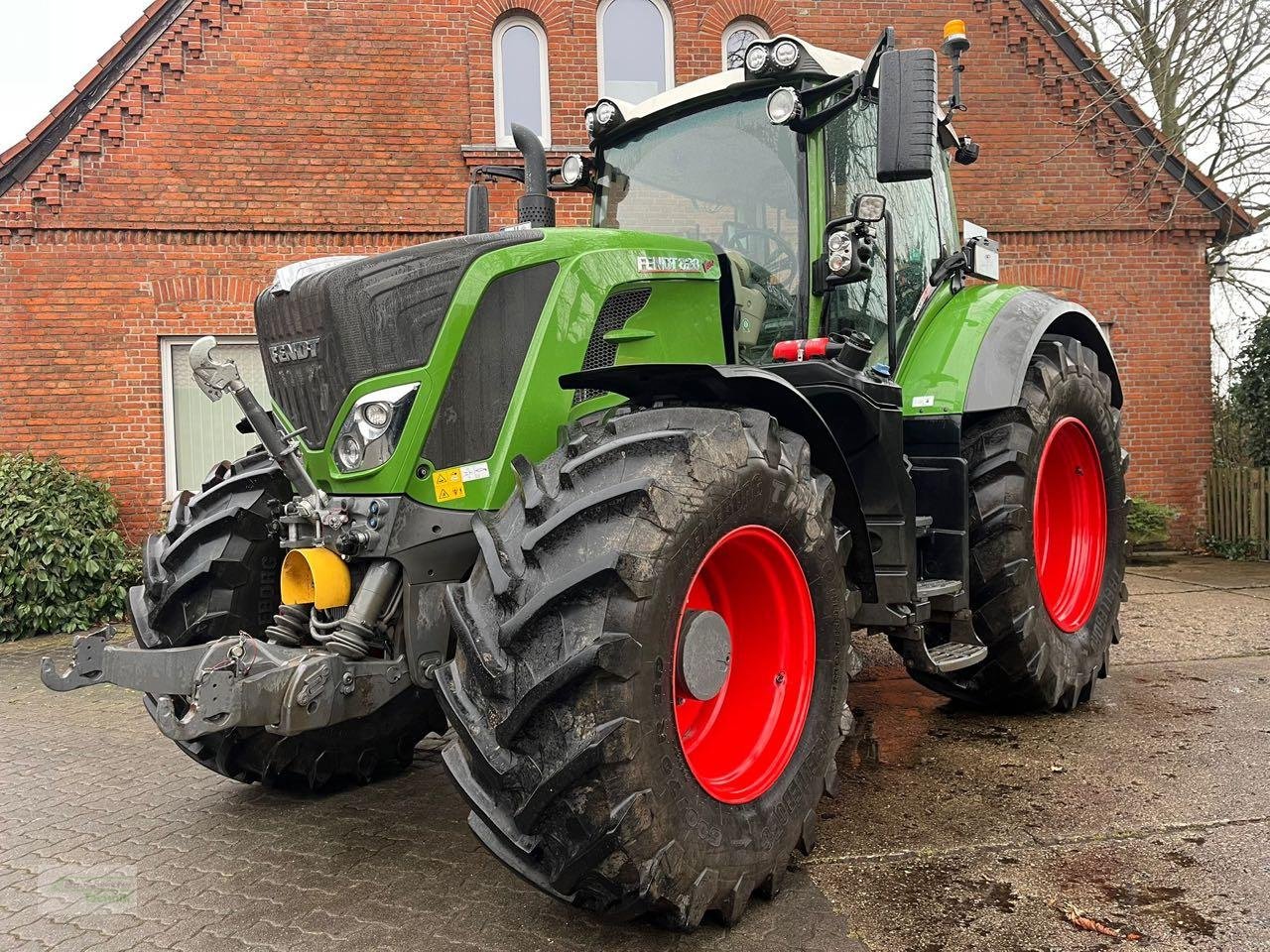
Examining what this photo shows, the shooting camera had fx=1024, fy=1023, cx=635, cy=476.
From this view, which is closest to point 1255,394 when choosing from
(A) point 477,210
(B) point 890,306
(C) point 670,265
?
(B) point 890,306

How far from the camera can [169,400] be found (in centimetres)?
934

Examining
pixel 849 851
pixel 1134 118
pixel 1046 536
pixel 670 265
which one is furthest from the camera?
pixel 1134 118

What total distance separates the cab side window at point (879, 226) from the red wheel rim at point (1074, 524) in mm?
1164

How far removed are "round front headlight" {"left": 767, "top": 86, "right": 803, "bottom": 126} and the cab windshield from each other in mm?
208

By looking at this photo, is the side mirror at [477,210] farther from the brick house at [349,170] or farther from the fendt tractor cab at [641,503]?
the brick house at [349,170]

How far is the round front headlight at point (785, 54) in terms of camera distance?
12.4 ft

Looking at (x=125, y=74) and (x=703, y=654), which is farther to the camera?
(x=125, y=74)

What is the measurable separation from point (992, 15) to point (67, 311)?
30.3ft

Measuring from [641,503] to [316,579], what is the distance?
99 centimetres

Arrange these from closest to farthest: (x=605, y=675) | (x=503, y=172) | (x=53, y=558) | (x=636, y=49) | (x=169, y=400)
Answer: (x=605, y=675) → (x=503, y=172) → (x=53, y=558) → (x=169, y=400) → (x=636, y=49)

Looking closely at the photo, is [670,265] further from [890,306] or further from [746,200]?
[890,306]

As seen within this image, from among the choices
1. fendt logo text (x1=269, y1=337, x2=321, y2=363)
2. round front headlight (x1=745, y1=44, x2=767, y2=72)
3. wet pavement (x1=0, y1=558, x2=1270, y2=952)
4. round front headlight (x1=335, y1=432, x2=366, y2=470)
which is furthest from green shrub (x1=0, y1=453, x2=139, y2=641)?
round front headlight (x1=745, y1=44, x2=767, y2=72)

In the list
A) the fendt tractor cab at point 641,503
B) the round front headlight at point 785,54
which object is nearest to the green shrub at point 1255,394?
the fendt tractor cab at point 641,503

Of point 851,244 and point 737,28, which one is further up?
point 737,28
